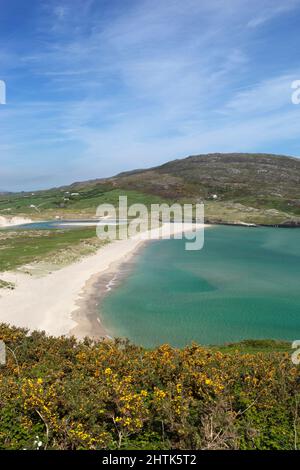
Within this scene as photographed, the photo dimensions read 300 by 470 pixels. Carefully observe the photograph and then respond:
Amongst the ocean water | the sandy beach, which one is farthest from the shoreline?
the ocean water

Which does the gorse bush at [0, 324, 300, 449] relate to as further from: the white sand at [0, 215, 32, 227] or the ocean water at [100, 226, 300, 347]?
the white sand at [0, 215, 32, 227]

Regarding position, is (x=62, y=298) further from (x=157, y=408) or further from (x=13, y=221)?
(x=13, y=221)

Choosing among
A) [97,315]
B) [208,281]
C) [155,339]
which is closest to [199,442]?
[155,339]

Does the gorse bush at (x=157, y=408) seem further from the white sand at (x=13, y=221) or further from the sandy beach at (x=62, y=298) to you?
the white sand at (x=13, y=221)

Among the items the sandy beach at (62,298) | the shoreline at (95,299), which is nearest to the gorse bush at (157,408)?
the shoreline at (95,299)

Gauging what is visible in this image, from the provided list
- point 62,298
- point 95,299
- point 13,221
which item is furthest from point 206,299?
point 13,221

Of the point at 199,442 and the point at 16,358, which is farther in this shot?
the point at 16,358
